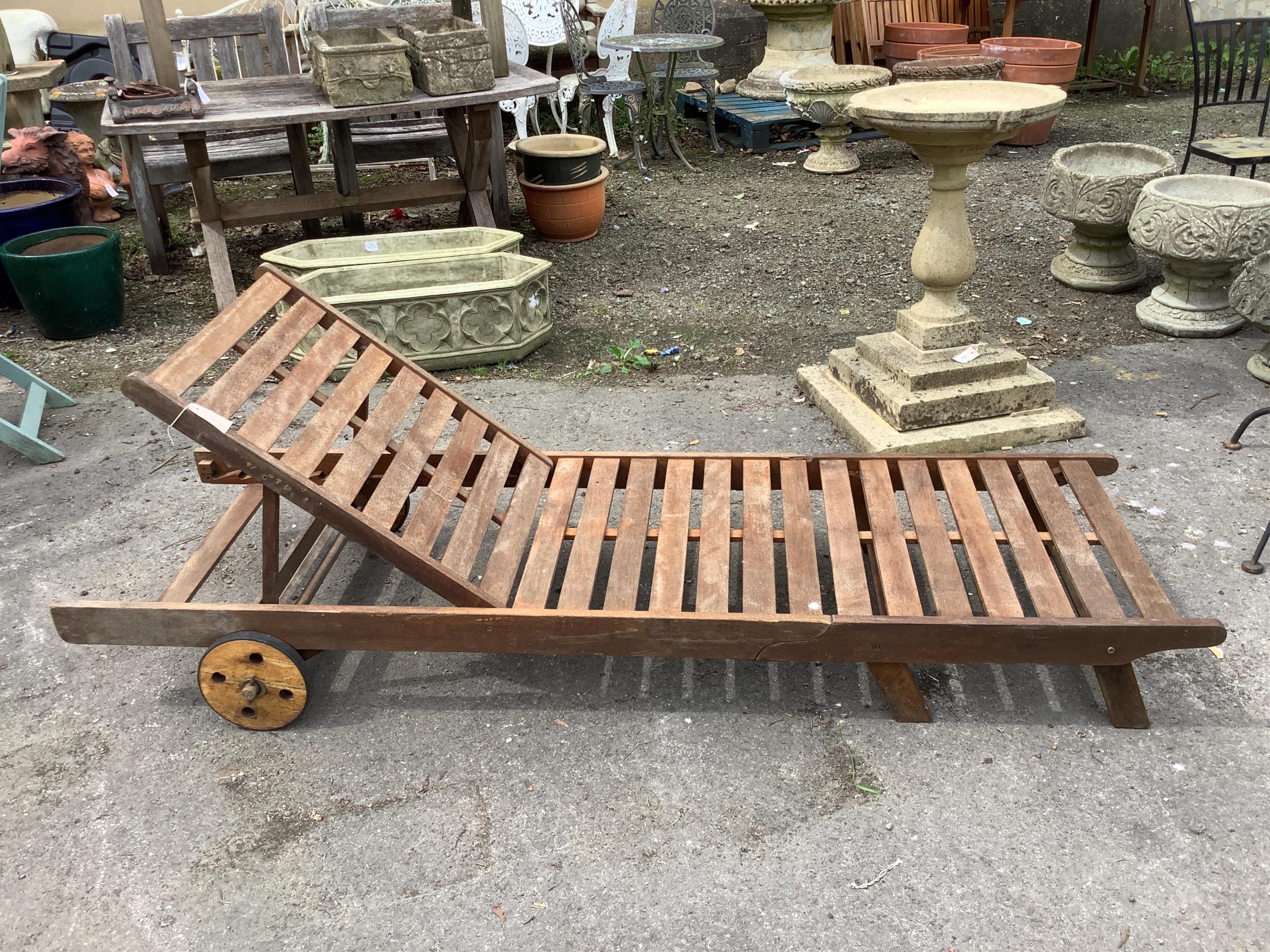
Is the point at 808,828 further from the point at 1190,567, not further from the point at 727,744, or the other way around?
the point at 1190,567

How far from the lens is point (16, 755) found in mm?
2828

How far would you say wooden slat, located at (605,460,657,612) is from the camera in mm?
2818

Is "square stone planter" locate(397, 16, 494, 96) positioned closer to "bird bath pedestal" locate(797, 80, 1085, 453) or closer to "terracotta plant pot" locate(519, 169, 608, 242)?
"terracotta plant pot" locate(519, 169, 608, 242)

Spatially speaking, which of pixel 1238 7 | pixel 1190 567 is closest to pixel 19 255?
pixel 1190 567

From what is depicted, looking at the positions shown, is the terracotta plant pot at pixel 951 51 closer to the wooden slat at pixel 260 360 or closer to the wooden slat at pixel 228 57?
the wooden slat at pixel 228 57

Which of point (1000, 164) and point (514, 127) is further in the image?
point (514, 127)

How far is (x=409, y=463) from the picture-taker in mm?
3104

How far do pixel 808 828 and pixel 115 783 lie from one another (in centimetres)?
183

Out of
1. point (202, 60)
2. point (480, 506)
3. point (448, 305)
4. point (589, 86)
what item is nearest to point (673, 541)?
point (480, 506)

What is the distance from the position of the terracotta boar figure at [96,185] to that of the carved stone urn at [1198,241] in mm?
6682

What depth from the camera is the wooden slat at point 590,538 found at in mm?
2818

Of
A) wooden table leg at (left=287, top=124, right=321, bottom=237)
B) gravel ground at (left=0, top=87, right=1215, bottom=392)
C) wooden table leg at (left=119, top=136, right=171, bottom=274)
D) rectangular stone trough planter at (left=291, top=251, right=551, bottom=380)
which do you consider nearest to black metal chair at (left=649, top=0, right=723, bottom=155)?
gravel ground at (left=0, top=87, right=1215, bottom=392)

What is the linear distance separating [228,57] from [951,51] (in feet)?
18.7

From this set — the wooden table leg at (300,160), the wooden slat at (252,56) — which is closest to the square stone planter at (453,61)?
the wooden table leg at (300,160)
